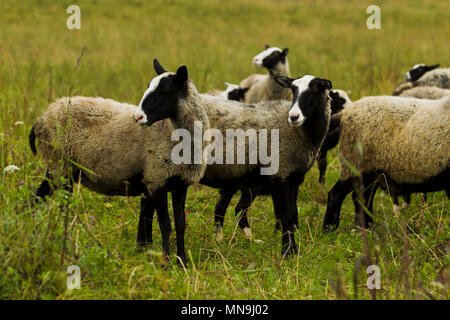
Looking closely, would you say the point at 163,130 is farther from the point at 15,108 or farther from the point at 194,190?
the point at 15,108

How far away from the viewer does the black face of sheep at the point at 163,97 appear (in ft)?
17.9

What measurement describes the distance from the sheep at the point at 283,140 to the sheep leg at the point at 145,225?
730 mm

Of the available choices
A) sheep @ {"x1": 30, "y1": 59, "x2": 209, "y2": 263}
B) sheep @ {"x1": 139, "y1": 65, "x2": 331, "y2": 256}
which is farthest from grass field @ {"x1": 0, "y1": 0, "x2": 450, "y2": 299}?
sheep @ {"x1": 139, "y1": 65, "x2": 331, "y2": 256}

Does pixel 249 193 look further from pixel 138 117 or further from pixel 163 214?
pixel 138 117

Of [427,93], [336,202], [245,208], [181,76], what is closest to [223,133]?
[181,76]

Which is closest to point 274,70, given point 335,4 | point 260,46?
point 260,46

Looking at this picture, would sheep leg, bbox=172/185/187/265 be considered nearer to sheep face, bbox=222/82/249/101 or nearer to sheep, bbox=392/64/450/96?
sheep face, bbox=222/82/249/101

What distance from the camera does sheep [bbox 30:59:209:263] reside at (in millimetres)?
5637

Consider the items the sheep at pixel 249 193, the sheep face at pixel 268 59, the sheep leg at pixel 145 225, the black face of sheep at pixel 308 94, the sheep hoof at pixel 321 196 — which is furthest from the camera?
the sheep face at pixel 268 59

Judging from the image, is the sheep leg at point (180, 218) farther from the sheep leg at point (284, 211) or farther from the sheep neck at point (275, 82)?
the sheep neck at point (275, 82)

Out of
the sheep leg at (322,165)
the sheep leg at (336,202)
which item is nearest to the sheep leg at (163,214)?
the sheep leg at (336,202)

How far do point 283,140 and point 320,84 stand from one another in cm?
71

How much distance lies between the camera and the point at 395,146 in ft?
21.8
